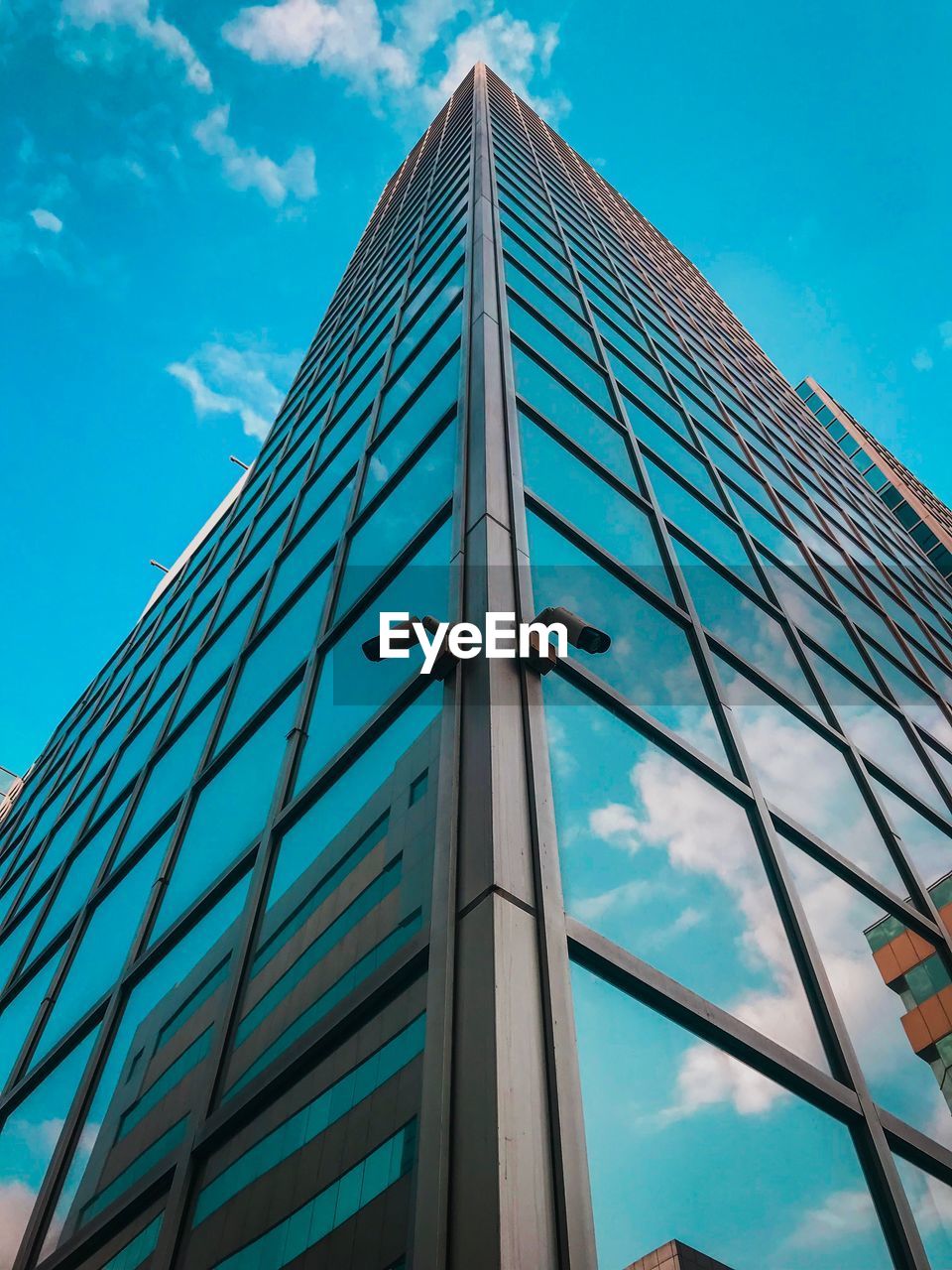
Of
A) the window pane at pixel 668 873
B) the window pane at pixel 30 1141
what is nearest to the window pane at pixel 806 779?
the window pane at pixel 668 873

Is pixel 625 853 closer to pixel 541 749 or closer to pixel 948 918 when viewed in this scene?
pixel 541 749

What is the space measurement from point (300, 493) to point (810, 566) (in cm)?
840

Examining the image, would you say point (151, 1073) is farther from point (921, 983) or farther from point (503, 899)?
point (921, 983)

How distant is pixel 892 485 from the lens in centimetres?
4912

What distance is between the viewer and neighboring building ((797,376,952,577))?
131 feet

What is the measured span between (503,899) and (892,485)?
167ft

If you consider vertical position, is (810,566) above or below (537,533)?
above

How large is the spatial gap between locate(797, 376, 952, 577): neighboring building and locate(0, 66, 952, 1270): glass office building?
29052 mm

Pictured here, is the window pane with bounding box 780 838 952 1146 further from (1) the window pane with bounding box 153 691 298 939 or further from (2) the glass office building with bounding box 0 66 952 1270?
(1) the window pane with bounding box 153 691 298 939

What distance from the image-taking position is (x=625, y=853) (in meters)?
5.95

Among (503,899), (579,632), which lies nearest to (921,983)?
(579,632)

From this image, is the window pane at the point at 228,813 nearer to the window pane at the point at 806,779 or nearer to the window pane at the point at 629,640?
the window pane at the point at 629,640

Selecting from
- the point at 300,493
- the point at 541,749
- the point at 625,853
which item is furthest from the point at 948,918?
the point at 300,493

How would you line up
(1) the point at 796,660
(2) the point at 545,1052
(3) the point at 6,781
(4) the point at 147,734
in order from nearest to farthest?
(2) the point at 545,1052 → (1) the point at 796,660 → (4) the point at 147,734 → (3) the point at 6,781
